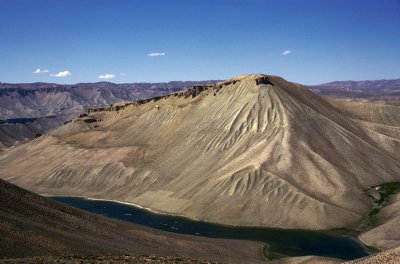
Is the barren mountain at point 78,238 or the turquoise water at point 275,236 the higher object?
the barren mountain at point 78,238

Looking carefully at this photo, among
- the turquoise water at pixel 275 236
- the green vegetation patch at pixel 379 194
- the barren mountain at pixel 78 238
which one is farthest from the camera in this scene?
the green vegetation patch at pixel 379 194

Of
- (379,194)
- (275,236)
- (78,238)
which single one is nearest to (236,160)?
(379,194)

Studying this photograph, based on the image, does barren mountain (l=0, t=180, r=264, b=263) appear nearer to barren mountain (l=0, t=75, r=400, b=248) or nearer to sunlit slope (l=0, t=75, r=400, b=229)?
sunlit slope (l=0, t=75, r=400, b=229)

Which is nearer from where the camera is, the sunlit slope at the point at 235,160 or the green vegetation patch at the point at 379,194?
the green vegetation patch at the point at 379,194

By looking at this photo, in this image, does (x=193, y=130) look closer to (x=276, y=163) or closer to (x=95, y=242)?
(x=276, y=163)

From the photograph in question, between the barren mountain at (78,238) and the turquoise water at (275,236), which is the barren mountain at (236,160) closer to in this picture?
the turquoise water at (275,236)

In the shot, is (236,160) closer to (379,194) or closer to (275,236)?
(379,194)

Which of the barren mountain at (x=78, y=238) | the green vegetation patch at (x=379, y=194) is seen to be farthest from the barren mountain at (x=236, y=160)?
the barren mountain at (x=78, y=238)
